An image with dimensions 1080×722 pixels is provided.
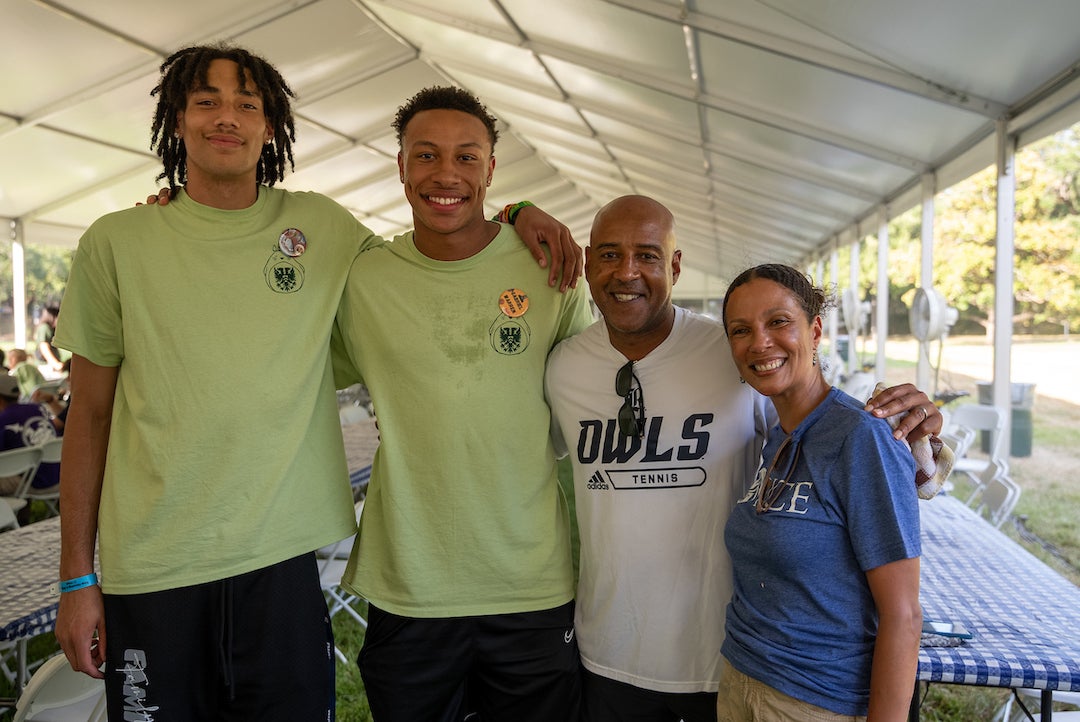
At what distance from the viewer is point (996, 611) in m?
2.47

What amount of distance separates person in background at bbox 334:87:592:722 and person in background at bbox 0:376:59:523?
5706 millimetres

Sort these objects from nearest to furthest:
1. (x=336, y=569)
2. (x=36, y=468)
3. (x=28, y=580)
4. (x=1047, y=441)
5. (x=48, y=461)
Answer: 1. (x=28, y=580)
2. (x=336, y=569)
3. (x=36, y=468)
4. (x=48, y=461)
5. (x=1047, y=441)

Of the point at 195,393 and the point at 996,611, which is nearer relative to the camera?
the point at 195,393

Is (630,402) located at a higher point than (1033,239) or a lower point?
lower

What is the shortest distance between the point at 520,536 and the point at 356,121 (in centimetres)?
1032

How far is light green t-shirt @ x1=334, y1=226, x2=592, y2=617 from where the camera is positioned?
1.94 m

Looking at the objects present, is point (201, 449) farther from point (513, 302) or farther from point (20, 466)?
point (20, 466)

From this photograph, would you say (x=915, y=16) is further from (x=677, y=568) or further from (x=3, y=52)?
(x=3, y=52)

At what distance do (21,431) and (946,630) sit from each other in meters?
6.86

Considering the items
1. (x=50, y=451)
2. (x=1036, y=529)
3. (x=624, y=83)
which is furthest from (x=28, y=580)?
(x=1036, y=529)

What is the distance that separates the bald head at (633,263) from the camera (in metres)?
1.95

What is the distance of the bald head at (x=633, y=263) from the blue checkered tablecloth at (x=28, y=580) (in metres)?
2.24

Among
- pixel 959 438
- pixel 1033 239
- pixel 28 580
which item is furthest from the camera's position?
pixel 1033 239

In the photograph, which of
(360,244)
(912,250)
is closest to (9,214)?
(360,244)
